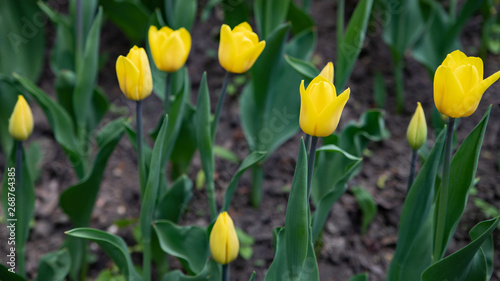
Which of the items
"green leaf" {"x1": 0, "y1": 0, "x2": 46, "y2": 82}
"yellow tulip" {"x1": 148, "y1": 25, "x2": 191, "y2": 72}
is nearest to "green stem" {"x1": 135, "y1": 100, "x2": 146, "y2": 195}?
"yellow tulip" {"x1": 148, "y1": 25, "x2": 191, "y2": 72}

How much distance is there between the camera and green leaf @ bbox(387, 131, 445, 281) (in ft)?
4.04

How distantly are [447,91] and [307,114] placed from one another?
0.28m

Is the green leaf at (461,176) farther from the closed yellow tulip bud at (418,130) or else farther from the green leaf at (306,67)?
the green leaf at (306,67)

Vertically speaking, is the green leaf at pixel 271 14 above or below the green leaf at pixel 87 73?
above

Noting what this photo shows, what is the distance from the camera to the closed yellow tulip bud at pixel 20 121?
135 cm

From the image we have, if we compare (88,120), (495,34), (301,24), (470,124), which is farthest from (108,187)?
(495,34)

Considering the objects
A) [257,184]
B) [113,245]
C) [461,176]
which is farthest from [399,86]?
[113,245]

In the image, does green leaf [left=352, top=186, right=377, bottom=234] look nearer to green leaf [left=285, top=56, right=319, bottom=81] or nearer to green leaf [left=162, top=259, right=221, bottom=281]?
green leaf [left=285, top=56, right=319, bottom=81]

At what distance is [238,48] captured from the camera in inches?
49.8

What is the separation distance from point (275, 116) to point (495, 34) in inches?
54.7

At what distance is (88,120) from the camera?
199 cm

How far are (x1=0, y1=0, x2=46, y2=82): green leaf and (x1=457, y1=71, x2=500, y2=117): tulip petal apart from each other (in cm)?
189

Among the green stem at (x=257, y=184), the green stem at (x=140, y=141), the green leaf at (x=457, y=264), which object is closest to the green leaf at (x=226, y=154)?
the green stem at (x=257, y=184)

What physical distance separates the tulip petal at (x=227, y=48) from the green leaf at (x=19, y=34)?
1354 millimetres
